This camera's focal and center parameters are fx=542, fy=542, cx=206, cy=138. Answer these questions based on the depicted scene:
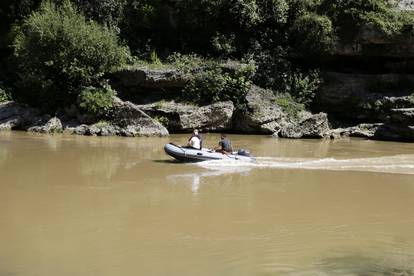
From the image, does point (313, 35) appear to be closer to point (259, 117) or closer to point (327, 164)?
point (259, 117)

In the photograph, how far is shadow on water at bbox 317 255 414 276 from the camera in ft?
23.4

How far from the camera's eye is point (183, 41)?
98.0 ft

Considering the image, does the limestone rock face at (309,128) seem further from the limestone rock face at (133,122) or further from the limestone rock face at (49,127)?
the limestone rock face at (49,127)

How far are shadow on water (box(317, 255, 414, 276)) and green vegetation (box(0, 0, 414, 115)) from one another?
62.0 ft

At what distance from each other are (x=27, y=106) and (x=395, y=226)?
2143cm

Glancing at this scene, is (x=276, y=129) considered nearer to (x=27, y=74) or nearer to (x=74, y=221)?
(x=27, y=74)

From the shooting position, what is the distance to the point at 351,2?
27.6 meters

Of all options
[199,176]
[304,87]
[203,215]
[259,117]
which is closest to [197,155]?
[199,176]

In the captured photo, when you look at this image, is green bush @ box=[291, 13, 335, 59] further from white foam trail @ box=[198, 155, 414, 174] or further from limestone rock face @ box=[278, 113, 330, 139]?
white foam trail @ box=[198, 155, 414, 174]

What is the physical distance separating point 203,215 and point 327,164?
7504 mm

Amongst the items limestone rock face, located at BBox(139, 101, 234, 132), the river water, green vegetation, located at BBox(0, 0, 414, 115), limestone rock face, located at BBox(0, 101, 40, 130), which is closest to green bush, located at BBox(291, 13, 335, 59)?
green vegetation, located at BBox(0, 0, 414, 115)

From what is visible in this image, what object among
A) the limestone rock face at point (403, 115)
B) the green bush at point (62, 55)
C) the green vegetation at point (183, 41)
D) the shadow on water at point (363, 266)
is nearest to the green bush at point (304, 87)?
the green vegetation at point (183, 41)

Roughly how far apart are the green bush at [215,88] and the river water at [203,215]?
8.54m

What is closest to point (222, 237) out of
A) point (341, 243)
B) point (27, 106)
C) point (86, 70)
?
point (341, 243)
